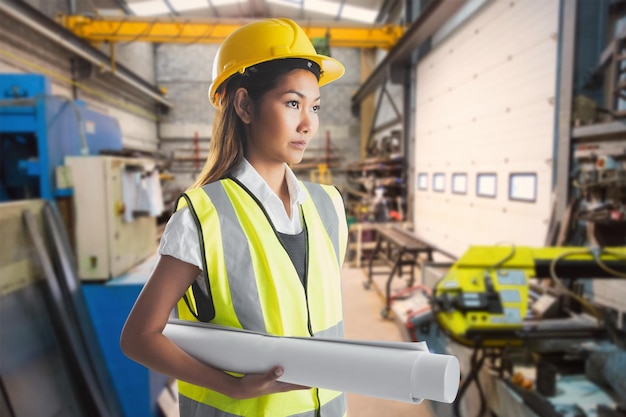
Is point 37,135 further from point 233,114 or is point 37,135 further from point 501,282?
point 501,282

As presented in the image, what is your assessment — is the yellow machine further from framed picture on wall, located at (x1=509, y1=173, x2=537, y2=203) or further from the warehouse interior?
framed picture on wall, located at (x1=509, y1=173, x2=537, y2=203)

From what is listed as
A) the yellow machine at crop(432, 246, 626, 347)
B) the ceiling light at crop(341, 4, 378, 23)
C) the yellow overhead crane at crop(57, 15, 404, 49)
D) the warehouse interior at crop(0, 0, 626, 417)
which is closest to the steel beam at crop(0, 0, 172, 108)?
the warehouse interior at crop(0, 0, 626, 417)

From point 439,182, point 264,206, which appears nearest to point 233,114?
point 264,206

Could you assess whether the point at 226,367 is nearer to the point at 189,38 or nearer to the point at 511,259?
the point at 189,38

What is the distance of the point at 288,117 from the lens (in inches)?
16.7

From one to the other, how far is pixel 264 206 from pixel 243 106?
0.12m

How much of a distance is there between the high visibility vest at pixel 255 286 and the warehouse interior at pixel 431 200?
0.43 ft

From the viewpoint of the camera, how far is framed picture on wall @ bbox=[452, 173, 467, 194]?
474 cm

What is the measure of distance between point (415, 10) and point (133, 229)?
604cm

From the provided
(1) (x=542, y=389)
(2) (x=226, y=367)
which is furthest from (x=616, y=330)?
(2) (x=226, y=367)

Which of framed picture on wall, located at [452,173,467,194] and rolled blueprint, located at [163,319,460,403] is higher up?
framed picture on wall, located at [452,173,467,194]

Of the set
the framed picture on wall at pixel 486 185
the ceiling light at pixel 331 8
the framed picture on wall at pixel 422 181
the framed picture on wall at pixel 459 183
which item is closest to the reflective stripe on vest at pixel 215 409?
the ceiling light at pixel 331 8

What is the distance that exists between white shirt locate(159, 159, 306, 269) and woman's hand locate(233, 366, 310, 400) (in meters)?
0.13

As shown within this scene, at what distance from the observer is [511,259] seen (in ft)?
4.99
